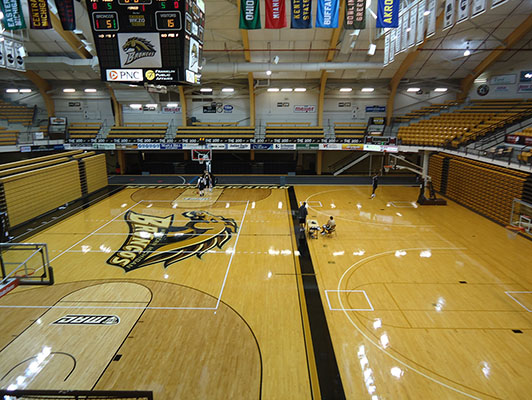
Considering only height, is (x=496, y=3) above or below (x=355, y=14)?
below

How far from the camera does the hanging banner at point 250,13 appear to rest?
12.8 metres

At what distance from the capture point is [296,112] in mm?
28047

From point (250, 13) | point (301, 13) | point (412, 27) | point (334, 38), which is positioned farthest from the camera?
point (334, 38)

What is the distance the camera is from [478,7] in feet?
32.3

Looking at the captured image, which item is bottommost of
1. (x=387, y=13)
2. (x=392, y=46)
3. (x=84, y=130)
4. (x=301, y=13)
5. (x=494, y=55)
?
(x=84, y=130)

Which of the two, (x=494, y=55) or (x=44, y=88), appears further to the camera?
(x=44, y=88)

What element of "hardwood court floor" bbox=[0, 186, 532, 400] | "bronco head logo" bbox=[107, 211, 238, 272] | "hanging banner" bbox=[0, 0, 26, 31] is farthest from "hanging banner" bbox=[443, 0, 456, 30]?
"hanging banner" bbox=[0, 0, 26, 31]

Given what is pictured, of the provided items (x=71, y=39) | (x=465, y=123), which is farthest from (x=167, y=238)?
(x=465, y=123)

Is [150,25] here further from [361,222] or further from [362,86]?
[362,86]

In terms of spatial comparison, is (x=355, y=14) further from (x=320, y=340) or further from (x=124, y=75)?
(x=320, y=340)

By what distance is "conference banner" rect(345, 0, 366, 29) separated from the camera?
12234 millimetres

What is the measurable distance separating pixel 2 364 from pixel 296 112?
25315mm

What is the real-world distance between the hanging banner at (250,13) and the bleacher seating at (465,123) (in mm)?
12662

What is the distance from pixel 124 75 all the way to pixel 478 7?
10.7 meters
